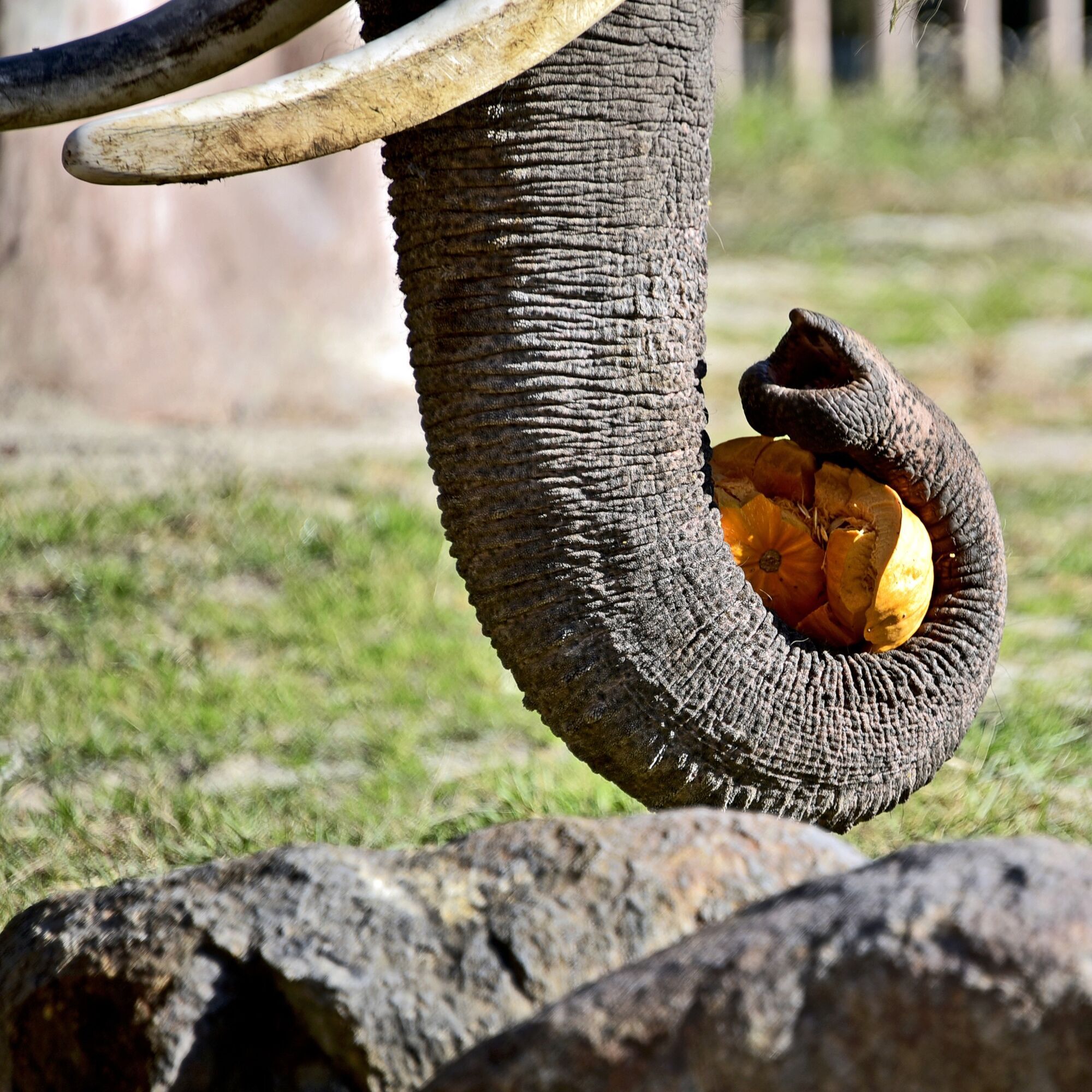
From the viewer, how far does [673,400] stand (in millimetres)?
2340

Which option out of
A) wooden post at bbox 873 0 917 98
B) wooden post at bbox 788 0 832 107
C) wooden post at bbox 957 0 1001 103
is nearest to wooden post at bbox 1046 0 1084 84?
wooden post at bbox 957 0 1001 103

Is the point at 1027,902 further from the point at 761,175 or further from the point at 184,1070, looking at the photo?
the point at 761,175

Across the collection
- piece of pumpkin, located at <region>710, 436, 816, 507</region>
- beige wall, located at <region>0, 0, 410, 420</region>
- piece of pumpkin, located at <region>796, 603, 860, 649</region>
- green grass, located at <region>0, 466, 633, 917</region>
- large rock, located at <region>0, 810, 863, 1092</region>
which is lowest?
green grass, located at <region>0, 466, 633, 917</region>

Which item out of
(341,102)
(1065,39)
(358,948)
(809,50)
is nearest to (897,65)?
(809,50)

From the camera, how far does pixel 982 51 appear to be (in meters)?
14.6

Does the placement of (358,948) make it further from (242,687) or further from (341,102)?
(242,687)

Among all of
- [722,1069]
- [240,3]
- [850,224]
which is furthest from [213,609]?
[850,224]

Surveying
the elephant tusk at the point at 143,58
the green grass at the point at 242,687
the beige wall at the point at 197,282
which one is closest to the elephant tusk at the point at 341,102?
the elephant tusk at the point at 143,58

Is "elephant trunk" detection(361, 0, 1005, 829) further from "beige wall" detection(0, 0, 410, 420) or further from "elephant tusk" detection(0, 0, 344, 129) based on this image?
"beige wall" detection(0, 0, 410, 420)

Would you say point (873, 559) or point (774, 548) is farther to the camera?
point (774, 548)

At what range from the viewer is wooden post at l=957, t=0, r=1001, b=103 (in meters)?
14.4

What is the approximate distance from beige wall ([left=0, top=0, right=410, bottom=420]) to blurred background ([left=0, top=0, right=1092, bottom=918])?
0.04ft

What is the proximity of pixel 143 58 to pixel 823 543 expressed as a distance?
1238 millimetres

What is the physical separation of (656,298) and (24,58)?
894 millimetres
